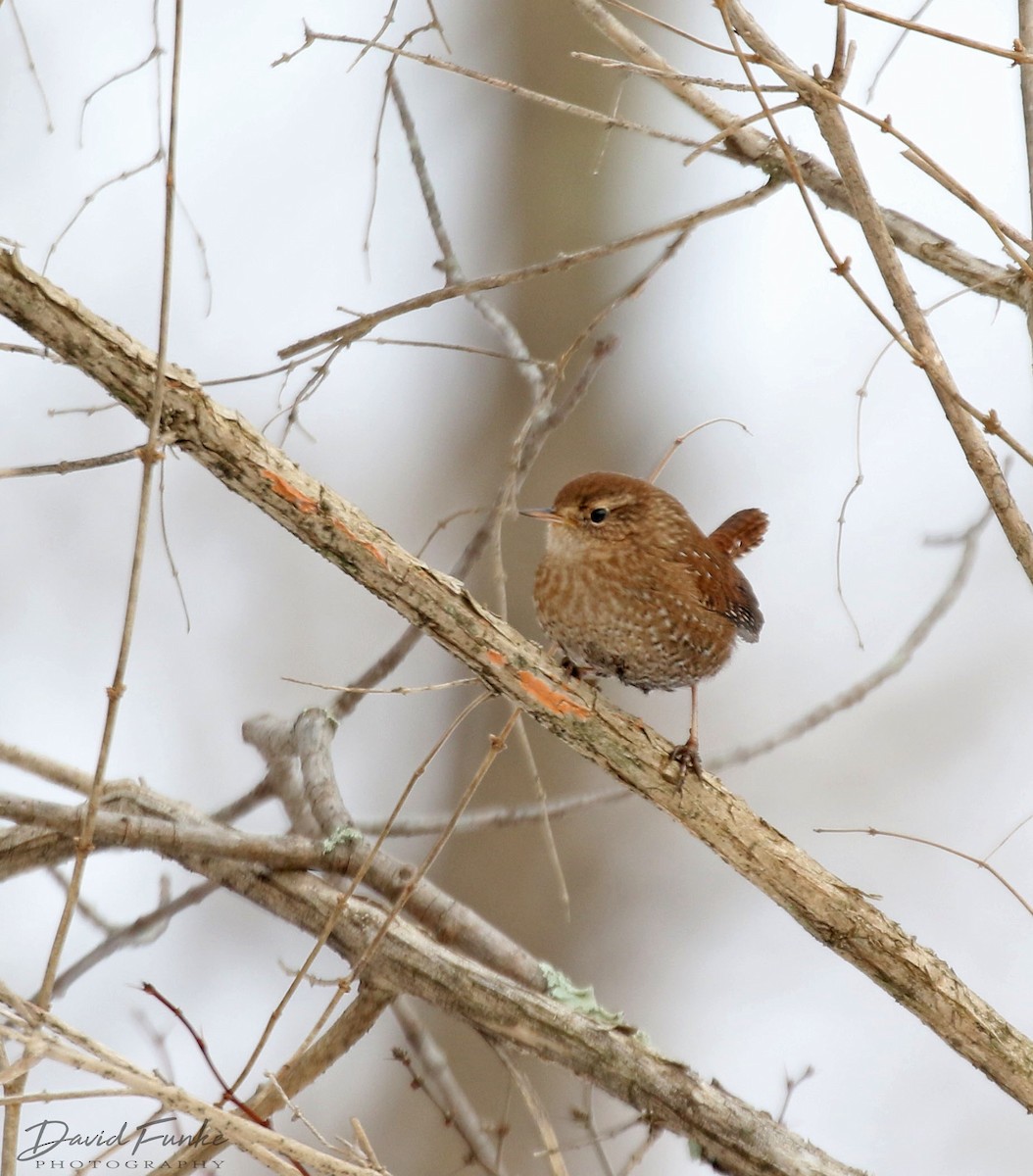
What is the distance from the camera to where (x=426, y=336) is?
505 centimetres

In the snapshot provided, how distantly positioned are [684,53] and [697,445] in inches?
62.9

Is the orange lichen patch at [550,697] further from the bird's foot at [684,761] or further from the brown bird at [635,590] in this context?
the brown bird at [635,590]

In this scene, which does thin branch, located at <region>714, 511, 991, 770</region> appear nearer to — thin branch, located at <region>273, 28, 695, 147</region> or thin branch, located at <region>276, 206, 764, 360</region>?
thin branch, located at <region>276, 206, 764, 360</region>

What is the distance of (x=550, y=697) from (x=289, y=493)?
0.60m

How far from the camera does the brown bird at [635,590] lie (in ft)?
9.91

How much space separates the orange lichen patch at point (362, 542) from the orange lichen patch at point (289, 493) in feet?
0.17

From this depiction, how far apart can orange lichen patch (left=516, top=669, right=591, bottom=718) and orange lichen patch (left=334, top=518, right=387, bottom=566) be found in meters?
0.33

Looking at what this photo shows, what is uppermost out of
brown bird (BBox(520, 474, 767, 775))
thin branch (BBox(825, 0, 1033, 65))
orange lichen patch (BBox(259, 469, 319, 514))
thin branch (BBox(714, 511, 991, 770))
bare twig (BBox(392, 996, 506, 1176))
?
brown bird (BBox(520, 474, 767, 775))

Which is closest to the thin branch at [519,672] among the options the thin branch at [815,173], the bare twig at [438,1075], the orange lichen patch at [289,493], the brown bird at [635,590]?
the orange lichen patch at [289,493]

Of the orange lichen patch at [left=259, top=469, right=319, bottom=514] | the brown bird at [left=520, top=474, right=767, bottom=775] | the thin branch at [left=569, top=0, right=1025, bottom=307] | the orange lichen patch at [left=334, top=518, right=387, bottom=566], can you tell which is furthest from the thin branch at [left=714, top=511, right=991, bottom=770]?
the orange lichen patch at [left=259, top=469, right=319, bottom=514]

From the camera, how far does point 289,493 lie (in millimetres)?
2086

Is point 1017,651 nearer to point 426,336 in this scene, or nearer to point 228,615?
point 426,336

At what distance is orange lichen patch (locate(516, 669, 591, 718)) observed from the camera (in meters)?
2.25

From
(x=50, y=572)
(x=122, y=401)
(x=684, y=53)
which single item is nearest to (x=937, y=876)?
(x=684, y=53)
